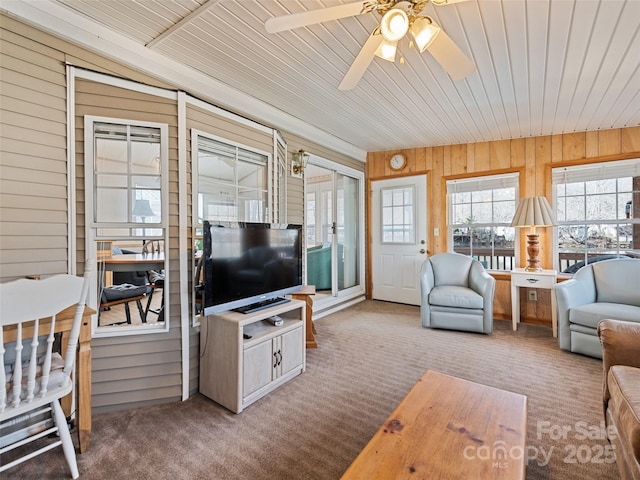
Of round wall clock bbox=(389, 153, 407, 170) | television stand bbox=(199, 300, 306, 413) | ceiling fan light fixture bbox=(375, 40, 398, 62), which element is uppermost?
round wall clock bbox=(389, 153, 407, 170)

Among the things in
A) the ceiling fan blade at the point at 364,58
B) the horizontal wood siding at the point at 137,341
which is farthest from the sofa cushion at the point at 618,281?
the horizontal wood siding at the point at 137,341

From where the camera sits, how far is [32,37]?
173 centimetres

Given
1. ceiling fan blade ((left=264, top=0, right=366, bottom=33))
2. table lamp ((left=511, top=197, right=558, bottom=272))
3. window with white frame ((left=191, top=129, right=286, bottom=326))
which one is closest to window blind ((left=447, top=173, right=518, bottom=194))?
table lamp ((left=511, top=197, right=558, bottom=272))

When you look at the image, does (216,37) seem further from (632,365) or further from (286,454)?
(632,365)

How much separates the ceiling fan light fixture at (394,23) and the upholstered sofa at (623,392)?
1.89 m

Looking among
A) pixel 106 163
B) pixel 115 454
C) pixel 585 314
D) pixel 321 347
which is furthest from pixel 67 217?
pixel 585 314

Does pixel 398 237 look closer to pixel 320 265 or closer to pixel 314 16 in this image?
pixel 320 265

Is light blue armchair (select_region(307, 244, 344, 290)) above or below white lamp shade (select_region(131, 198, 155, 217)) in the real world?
below

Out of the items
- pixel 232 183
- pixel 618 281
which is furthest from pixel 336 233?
pixel 618 281

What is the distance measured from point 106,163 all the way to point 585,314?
13.5ft

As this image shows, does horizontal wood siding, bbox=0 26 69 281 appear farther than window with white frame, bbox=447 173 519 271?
No

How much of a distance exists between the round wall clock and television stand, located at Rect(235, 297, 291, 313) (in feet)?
10.6

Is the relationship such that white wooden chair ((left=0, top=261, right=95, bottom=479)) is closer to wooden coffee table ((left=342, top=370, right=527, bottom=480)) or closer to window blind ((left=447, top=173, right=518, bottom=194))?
wooden coffee table ((left=342, top=370, right=527, bottom=480))

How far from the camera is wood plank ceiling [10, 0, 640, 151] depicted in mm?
1759
